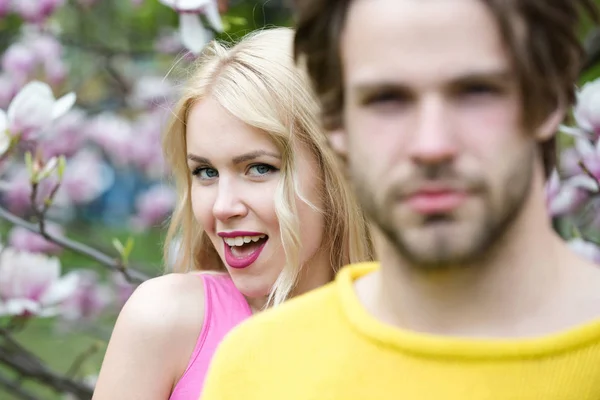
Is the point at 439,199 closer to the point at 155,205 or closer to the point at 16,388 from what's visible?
the point at 16,388

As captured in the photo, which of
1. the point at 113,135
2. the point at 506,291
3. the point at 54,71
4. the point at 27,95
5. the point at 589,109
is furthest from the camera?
the point at 113,135

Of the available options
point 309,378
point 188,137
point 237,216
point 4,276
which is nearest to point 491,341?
point 309,378

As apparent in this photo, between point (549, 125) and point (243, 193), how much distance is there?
103cm

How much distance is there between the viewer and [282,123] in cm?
215

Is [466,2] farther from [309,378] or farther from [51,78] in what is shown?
[51,78]

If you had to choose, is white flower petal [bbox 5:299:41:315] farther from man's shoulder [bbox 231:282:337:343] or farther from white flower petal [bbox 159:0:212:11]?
man's shoulder [bbox 231:282:337:343]

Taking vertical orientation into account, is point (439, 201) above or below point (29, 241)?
above

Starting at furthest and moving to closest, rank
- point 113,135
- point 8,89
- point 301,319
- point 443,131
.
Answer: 1. point 113,135
2. point 8,89
3. point 301,319
4. point 443,131

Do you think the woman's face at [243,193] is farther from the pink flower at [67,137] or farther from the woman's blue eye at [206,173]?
the pink flower at [67,137]

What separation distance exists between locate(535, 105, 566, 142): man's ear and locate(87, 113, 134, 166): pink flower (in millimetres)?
2817

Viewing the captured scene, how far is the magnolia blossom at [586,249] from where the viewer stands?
2.14m

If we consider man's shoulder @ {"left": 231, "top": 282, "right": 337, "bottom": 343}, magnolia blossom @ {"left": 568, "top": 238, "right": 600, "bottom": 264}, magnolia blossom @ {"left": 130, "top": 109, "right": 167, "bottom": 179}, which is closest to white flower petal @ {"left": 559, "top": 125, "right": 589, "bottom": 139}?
magnolia blossom @ {"left": 568, "top": 238, "right": 600, "bottom": 264}

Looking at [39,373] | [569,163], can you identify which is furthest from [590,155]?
[39,373]

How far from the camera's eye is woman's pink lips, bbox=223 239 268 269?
2.16 metres
